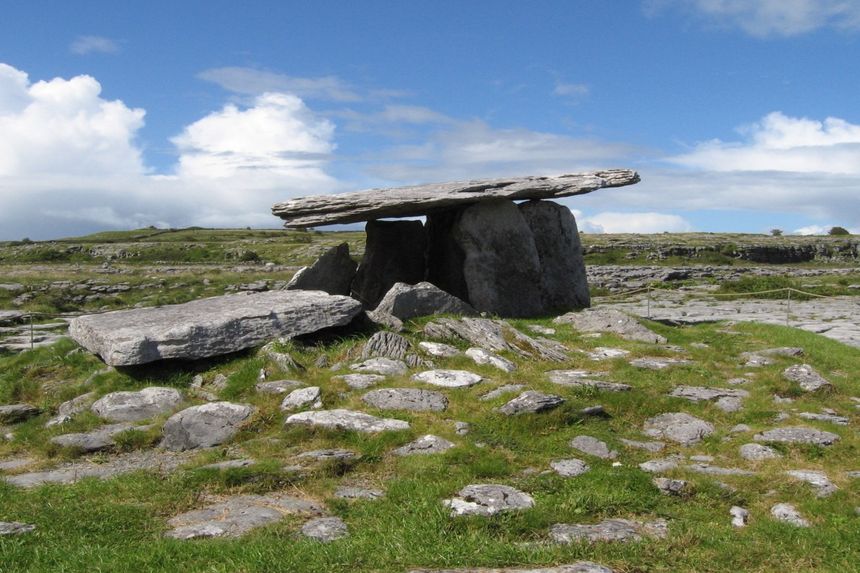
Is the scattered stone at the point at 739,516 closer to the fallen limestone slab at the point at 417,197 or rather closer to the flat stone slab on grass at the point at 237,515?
the flat stone slab on grass at the point at 237,515

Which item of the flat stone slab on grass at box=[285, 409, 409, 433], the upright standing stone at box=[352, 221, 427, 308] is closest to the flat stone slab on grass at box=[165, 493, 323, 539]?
the flat stone slab on grass at box=[285, 409, 409, 433]

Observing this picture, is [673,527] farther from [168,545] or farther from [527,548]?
[168,545]

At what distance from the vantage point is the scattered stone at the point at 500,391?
1111 cm

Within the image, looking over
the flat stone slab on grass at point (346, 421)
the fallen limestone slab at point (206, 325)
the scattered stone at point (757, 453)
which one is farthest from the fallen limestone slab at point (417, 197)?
the scattered stone at point (757, 453)

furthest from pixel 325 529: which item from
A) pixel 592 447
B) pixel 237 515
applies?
pixel 592 447

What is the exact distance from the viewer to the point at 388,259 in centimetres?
2150

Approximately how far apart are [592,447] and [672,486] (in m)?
1.46

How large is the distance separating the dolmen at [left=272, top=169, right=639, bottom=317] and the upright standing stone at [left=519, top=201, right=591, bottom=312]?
26 millimetres

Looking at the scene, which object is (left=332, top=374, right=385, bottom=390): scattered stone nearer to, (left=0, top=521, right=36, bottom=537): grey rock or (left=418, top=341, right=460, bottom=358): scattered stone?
(left=418, top=341, right=460, bottom=358): scattered stone

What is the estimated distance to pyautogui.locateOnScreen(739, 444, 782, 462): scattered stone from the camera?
30.8 feet

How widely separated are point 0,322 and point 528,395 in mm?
20786

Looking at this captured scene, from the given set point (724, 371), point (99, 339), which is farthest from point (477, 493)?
point (99, 339)

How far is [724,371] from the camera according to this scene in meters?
13.5

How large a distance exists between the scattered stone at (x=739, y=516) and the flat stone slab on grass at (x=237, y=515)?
401 centimetres
